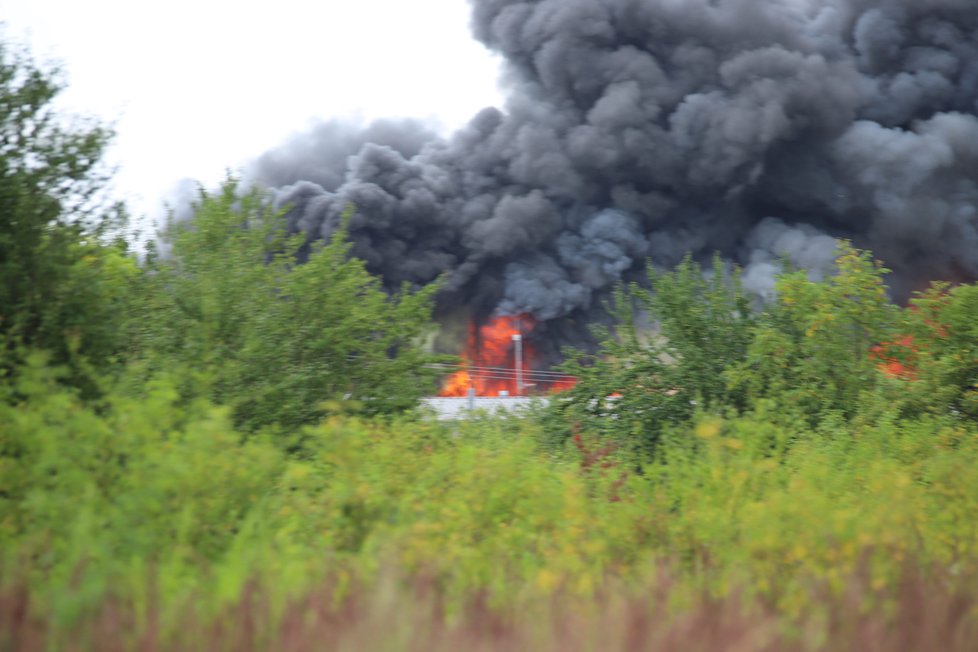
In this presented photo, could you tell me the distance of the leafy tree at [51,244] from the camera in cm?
880

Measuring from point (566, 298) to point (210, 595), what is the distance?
173 feet

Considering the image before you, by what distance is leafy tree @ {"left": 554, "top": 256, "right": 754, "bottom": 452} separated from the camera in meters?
17.1

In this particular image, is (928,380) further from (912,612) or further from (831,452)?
(912,612)

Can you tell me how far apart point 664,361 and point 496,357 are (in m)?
43.4

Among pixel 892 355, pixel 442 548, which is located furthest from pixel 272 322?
pixel 892 355

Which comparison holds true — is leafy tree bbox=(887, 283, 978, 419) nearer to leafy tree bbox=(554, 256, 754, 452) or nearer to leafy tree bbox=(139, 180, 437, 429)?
leafy tree bbox=(554, 256, 754, 452)

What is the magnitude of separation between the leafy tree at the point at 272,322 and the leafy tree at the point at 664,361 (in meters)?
4.48

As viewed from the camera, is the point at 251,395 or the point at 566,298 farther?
the point at 566,298

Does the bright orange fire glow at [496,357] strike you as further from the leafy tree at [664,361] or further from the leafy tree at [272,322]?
the leafy tree at [272,322]

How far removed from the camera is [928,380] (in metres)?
15.3

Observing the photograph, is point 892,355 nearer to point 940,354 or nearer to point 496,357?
point 940,354

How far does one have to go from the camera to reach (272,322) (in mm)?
12336

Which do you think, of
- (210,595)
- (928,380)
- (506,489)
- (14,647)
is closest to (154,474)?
(210,595)

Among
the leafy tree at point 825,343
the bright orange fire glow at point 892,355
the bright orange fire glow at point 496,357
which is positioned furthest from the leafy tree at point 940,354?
the bright orange fire glow at point 496,357
